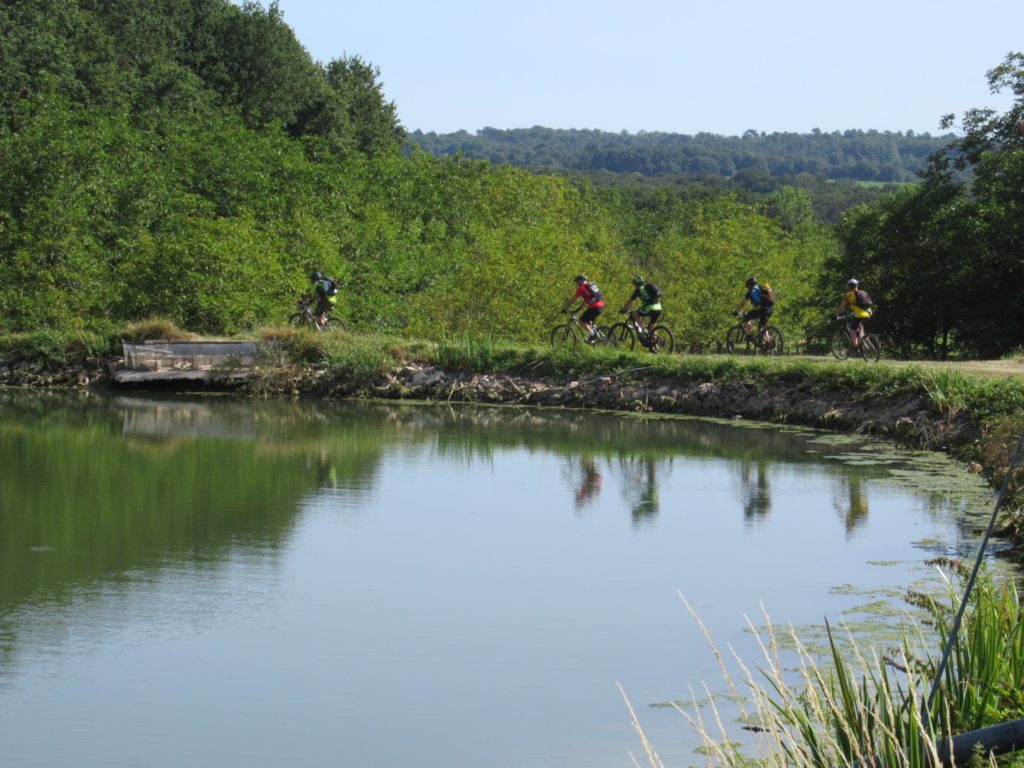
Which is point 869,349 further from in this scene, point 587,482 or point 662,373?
point 587,482

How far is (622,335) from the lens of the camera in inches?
1096

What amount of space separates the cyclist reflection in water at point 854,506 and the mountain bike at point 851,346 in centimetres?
815

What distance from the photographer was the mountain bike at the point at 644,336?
27491 mm

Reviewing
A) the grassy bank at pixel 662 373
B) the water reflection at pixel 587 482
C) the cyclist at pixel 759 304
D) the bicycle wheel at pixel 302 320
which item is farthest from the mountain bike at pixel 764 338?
the bicycle wheel at pixel 302 320

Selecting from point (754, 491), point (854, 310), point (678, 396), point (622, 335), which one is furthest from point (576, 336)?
point (754, 491)

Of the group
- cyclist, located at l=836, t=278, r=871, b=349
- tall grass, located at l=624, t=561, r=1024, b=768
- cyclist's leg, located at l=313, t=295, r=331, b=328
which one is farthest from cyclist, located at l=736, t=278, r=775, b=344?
tall grass, located at l=624, t=561, r=1024, b=768

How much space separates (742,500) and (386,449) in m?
6.20

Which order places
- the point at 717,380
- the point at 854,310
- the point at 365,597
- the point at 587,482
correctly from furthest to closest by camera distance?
the point at 717,380 → the point at 854,310 → the point at 587,482 → the point at 365,597

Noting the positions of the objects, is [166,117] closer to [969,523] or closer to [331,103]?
[331,103]

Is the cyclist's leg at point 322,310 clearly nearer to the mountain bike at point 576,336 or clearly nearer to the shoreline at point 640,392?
the shoreline at point 640,392

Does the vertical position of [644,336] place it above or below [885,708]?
above

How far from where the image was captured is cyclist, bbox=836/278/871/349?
80.5 ft

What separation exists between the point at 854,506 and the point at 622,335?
1230 cm

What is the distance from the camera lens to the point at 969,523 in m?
14.4
